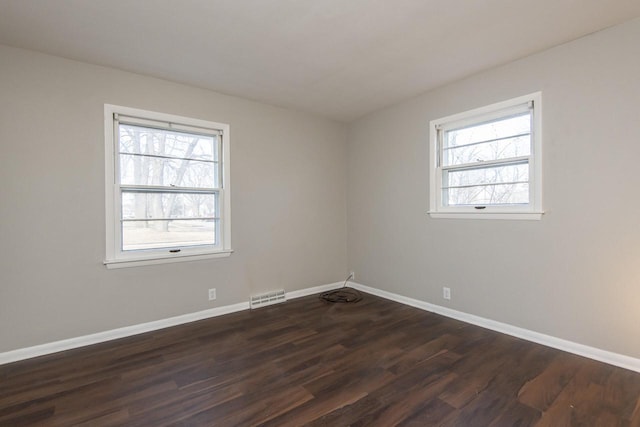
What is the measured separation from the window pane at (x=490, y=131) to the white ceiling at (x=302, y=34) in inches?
21.4

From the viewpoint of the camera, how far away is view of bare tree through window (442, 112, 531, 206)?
9.44ft

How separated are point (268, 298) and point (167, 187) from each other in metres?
1.78

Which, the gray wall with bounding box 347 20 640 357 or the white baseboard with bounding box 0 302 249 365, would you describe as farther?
the white baseboard with bounding box 0 302 249 365

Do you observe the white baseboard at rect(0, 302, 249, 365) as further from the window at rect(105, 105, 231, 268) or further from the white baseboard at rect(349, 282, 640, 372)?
the white baseboard at rect(349, 282, 640, 372)

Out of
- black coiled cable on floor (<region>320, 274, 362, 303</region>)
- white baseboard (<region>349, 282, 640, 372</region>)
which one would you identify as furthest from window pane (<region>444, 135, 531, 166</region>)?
black coiled cable on floor (<region>320, 274, 362, 303</region>)

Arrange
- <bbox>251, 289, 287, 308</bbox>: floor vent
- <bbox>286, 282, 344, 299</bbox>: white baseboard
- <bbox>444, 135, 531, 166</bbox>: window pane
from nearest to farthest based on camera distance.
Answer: <bbox>444, 135, 531, 166</bbox>: window pane
<bbox>251, 289, 287, 308</bbox>: floor vent
<bbox>286, 282, 344, 299</bbox>: white baseboard

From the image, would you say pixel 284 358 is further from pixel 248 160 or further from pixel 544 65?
pixel 544 65

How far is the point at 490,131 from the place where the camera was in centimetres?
312


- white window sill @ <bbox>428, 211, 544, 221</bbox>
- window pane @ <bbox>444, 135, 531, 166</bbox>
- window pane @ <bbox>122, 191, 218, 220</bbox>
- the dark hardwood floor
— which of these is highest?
window pane @ <bbox>444, 135, 531, 166</bbox>

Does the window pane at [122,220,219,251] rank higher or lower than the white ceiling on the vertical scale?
lower

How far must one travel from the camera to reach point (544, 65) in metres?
2.67

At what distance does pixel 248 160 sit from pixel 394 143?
1.89 meters

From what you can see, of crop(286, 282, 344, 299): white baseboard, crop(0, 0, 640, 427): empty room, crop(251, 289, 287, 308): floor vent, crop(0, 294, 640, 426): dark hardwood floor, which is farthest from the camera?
crop(286, 282, 344, 299): white baseboard

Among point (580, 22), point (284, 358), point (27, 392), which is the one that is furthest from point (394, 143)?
point (27, 392)
